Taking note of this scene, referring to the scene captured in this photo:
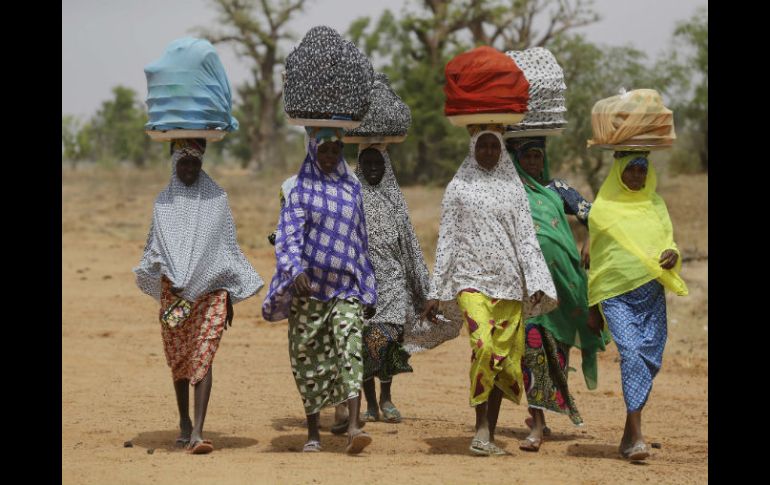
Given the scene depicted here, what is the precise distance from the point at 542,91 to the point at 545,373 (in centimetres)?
199

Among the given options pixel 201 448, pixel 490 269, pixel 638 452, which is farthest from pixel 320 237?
pixel 638 452

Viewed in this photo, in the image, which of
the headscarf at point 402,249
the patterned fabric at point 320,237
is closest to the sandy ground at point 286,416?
Answer: the headscarf at point 402,249

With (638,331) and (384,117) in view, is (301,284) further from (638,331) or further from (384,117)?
(638,331)

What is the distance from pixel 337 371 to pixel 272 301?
623 mm

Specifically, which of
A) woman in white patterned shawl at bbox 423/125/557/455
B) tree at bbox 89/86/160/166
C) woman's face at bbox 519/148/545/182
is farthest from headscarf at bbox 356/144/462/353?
tree at bbox 89/86/160/166

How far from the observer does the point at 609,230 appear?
7.73 metres

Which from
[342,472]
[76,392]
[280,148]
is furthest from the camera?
[280,148]

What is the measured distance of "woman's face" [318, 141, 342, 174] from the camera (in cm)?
758

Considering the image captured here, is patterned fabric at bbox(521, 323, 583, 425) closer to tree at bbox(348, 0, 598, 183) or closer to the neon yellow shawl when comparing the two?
the neon yellow shawl

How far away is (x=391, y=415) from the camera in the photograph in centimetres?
903

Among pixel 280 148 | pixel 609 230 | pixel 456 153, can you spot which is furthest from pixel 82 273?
pixel 280 148

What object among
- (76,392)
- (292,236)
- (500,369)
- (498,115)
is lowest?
(76,392)

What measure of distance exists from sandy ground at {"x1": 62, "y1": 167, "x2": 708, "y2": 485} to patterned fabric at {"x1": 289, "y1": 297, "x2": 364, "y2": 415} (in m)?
0.42

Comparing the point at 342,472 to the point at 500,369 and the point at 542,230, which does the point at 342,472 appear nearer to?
the point at 500,369
